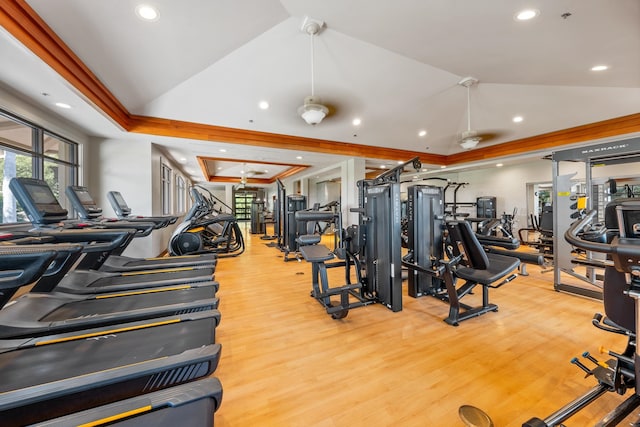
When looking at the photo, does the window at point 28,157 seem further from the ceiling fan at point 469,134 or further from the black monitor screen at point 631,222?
the ceiling fan at point 469,134

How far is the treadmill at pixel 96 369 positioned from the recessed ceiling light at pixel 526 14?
152 inches

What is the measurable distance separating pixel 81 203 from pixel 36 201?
29.6 inches

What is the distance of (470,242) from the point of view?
2.54m

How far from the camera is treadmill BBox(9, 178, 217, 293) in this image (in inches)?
79.0

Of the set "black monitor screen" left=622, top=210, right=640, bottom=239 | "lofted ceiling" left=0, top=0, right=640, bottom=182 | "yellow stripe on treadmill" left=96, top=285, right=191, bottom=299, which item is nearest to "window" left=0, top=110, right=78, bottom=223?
"lofted ceiling" left=0, top=0, right=640, bottom=182

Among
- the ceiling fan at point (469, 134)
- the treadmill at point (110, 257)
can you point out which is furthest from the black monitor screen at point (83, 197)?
the ceiling fan at point (469, 134)

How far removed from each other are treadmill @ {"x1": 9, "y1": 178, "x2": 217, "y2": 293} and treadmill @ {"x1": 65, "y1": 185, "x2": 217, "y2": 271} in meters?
0.13

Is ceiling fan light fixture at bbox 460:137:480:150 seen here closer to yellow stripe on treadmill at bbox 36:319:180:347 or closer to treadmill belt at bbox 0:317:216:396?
treadmill belt at bbox 0:317:216:396

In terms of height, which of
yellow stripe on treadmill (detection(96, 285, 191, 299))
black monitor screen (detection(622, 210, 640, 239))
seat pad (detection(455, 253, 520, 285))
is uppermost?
black monitor screen (detection(622, 210, 640, 239))

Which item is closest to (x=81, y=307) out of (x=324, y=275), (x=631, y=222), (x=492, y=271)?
(x=324, y=275)

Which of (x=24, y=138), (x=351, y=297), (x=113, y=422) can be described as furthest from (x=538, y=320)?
(x=24, y=138)

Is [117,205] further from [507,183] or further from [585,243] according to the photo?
[507,183]

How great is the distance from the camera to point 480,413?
1423mm

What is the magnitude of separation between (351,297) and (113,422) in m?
2.69
